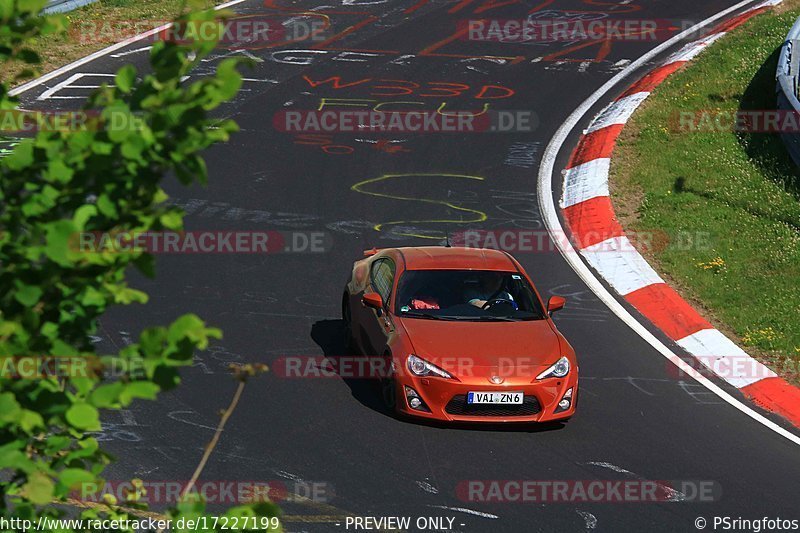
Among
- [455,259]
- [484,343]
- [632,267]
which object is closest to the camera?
[484,343]

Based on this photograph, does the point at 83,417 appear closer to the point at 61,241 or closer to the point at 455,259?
the point at 61,241

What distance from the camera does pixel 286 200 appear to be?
15.7m

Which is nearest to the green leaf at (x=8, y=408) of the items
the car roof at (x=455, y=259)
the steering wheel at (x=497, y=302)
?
the steering wheel at (x=497, y=302)

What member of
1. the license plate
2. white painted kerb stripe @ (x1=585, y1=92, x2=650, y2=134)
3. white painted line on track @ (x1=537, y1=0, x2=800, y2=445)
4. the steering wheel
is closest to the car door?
the steering wheel

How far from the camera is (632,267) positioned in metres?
14.1

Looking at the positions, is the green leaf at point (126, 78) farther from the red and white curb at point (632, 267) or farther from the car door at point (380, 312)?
the red and white curb at point (632, 267)

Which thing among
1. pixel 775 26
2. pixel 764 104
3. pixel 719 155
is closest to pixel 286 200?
pixel 719 155

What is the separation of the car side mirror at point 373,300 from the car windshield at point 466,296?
0.25m

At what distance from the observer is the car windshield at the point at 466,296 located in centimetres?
1081

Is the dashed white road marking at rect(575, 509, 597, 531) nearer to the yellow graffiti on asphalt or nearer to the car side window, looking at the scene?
the car side window

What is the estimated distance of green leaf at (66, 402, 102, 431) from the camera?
3105 millimetres

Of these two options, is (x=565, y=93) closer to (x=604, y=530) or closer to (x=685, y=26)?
(x=685, y=26)

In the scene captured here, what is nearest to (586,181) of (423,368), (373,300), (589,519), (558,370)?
(373,300)

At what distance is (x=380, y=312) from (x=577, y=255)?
4407 mm
